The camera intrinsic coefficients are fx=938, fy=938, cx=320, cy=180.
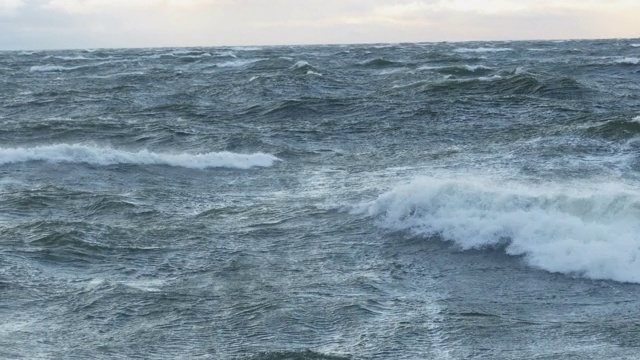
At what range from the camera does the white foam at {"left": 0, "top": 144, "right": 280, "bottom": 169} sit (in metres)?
19.0

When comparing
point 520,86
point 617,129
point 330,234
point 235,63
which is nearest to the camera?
point 330,234

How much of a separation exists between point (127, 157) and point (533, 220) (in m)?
10.3

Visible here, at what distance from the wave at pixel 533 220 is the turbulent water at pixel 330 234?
3cm

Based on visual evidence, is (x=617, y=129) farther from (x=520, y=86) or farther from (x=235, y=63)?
(x=235, y=63)

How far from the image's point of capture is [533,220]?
1217 cm

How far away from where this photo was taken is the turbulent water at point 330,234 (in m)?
8.66

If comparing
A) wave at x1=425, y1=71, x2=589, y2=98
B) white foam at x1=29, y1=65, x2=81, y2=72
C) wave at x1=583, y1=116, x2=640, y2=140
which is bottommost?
white foam at x1=29, y1=65, x2=81, y2=72

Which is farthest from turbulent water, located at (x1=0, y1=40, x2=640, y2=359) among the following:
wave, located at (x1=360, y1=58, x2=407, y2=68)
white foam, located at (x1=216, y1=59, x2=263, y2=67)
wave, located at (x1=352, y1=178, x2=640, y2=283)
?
white foam, located at (x1=216, y1=59, x2=263, y2=67)

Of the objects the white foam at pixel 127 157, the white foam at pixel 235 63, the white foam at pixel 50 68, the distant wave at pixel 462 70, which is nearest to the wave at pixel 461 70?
the distant wave at pixel 462 70

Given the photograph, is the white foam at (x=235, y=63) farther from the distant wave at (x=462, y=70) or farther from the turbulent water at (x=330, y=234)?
the turbulent water at (x=330, y=234)

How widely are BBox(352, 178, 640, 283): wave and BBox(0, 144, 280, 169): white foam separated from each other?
5.47 meters

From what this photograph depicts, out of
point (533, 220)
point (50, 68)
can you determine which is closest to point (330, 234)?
point (533, 220)

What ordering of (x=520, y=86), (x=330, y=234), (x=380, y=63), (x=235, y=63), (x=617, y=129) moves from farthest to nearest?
(x=235, y=63), (x=380, y=63), (x=520, y=86), (x=617, y=129), (x=330, y=234)

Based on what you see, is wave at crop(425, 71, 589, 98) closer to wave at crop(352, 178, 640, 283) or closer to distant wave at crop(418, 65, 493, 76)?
distant wave at crop(418, 65, 493, 76)
